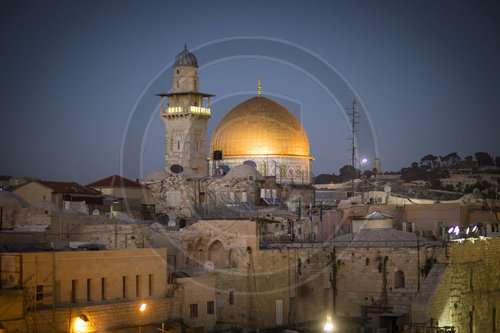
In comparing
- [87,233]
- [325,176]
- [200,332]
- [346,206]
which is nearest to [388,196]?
[346,206]

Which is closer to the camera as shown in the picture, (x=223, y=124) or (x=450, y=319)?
(x=450, y=319)

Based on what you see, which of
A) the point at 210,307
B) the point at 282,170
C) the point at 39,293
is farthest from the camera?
the point at 282,170

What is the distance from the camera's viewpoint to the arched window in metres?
34.4

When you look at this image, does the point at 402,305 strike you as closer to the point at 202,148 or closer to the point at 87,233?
the point at 87,233

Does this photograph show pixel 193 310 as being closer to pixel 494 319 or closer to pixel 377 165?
pixel 494 319

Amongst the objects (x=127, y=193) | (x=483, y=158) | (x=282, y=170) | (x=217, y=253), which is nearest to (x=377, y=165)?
(x=483, y=158)

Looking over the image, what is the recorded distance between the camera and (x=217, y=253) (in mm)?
33812

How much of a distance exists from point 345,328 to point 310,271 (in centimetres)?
296

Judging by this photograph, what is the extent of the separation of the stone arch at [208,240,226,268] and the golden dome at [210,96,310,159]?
2346 cm

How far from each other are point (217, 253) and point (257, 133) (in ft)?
78.5

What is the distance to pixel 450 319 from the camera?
33.6 metres

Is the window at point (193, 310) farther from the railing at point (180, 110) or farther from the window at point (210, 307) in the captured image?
the railing at point (180, 110)

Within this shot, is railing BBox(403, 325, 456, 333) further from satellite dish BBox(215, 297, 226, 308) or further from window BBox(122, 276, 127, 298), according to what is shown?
window BBox(122, 276, 127, 298)

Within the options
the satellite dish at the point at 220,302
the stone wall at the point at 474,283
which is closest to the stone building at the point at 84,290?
the satellite dish at the point at 220,302
